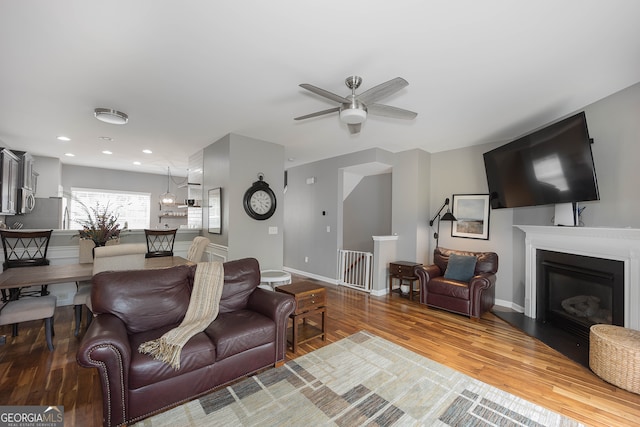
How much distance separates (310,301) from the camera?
2971 mm

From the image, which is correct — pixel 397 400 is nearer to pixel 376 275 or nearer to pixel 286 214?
pixel 376 275

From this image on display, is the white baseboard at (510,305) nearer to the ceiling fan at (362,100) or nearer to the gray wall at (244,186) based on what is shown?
the ceiling fan at (362,100)

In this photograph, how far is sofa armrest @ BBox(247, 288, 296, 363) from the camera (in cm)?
249

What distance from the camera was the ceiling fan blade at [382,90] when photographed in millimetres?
1938

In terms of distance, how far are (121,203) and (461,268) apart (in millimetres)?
8743

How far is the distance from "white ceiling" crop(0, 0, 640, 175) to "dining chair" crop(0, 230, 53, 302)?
58.8 inches

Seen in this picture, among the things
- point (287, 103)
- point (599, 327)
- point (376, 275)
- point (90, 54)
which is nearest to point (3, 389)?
point (90, 54)

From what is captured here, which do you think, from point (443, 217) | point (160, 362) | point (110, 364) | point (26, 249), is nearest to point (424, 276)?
point (443, 217)

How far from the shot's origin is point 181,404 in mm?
2016

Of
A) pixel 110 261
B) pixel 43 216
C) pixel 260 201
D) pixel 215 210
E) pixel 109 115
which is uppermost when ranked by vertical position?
pixel 109 115

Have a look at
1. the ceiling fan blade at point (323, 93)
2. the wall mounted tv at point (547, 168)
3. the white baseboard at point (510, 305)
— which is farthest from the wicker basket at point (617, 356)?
the ceiling fan blade at point (323, 93)

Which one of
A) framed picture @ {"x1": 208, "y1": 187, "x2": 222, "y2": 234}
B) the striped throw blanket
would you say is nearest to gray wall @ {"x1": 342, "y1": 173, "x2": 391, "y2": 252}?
framed picture @ {"x1": 208, "y1": 187, "x2": 222, "y2": 234}

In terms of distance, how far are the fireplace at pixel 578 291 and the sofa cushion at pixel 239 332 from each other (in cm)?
340

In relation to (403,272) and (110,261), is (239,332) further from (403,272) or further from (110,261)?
(403,272)
